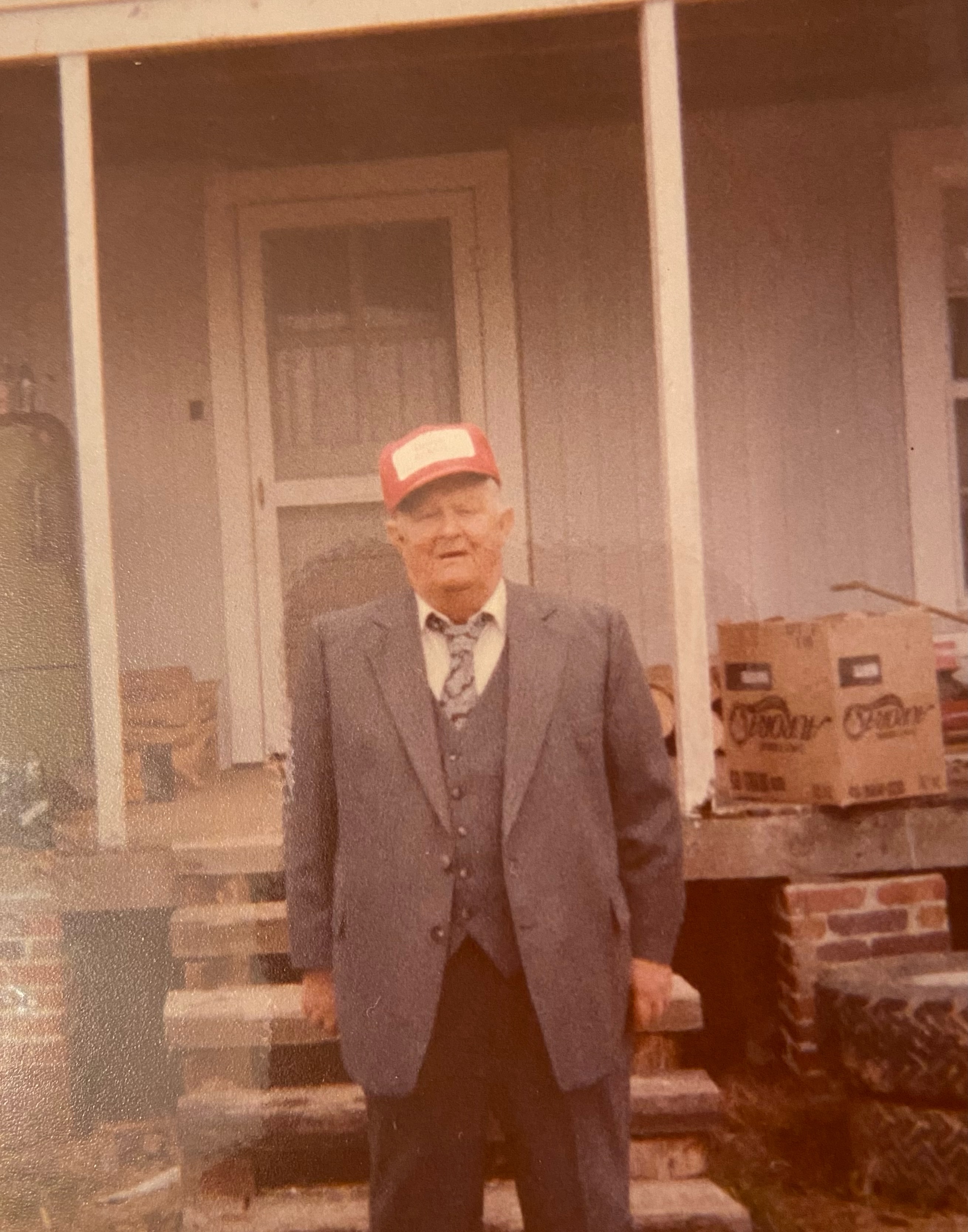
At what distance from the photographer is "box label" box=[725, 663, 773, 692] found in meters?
3.25

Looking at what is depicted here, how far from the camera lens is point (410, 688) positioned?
2.13 m

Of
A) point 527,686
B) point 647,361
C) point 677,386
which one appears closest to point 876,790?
point 677,386

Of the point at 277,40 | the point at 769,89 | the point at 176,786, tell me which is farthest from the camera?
the point at 769,89

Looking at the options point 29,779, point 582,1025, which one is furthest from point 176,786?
point 582,1025

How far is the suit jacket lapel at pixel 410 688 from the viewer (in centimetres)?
208

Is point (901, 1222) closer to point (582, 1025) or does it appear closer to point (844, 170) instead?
point (582, 1025)

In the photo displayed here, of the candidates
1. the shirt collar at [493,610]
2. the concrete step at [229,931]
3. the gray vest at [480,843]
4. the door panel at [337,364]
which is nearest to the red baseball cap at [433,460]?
the shirt collar at [493,610]

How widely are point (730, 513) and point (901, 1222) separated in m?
2.50

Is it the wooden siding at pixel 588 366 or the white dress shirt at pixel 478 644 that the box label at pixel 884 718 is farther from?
the wooden siding at pixel 588 366

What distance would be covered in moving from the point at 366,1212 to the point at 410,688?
4.72ft

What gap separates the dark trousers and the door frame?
8.35 ft

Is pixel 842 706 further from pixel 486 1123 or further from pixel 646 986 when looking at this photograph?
pixel 486 1123

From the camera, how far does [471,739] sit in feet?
6.88

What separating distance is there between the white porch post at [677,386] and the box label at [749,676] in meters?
0.07
